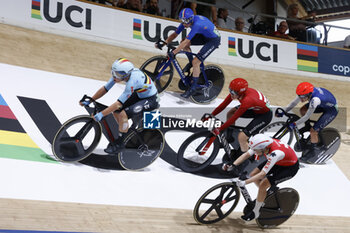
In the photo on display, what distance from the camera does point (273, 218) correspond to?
5633 mm

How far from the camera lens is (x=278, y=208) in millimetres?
5590

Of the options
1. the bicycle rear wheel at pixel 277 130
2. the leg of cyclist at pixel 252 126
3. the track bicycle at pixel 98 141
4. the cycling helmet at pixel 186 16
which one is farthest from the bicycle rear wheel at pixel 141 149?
the cycling helmet at pixel 186 16

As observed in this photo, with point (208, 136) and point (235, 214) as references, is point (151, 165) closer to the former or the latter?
point (208, 136)

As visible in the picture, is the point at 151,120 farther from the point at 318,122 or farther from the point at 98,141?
the point at 318,122

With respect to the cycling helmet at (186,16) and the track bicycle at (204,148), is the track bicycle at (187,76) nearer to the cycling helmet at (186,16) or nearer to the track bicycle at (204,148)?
the cycling helmet at (186,16)

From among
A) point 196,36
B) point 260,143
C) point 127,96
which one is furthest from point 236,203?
point 196,36

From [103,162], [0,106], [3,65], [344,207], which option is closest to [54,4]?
[3,65]

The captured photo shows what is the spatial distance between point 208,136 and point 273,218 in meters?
1.30

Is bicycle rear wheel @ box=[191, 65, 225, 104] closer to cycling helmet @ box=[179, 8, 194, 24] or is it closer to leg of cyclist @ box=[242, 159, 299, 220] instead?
cycling helmet @ box=[179, 8, 194, 24]

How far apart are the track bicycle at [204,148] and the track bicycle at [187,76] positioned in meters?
1.74

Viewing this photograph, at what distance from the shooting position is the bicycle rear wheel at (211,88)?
8273 mm

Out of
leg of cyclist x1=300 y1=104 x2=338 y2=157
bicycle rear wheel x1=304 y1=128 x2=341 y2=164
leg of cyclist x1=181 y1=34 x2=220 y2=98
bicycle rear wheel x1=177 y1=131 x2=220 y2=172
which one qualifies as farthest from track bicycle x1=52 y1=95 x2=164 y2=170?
bicycle rear wheel x1=304 y1=128 x2=341 y2=164

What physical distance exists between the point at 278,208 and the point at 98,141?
90.5 inches

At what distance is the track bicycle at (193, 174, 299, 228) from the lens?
5.31m
